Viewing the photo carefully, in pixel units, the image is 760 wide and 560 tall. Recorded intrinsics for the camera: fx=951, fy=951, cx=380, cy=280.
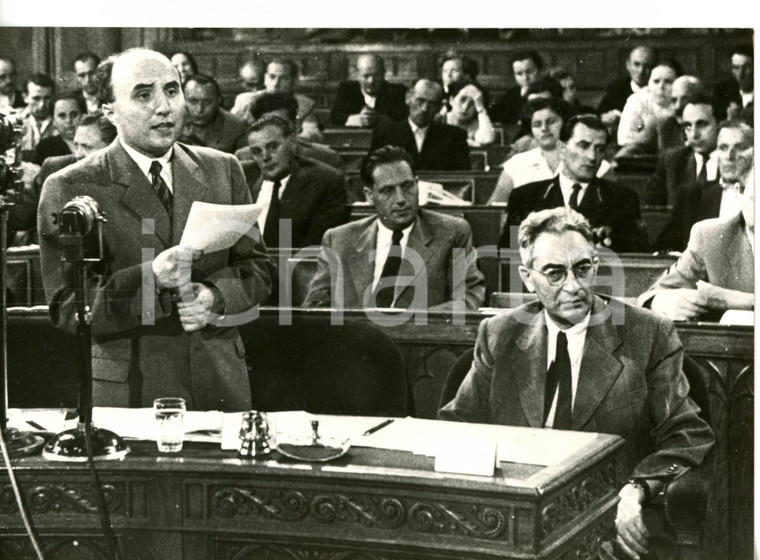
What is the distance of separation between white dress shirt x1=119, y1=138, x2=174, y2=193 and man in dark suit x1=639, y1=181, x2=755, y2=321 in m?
1.56

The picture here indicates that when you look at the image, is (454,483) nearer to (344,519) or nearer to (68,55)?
(344,519)

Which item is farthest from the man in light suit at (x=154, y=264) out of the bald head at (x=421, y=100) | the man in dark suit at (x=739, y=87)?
the man in dark suit at (x=739, y=87)

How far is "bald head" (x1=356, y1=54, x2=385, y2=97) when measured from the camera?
9.87 feet

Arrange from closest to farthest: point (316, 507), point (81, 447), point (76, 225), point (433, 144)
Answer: point (316, 507)
point (81, 447)
point (76, 225)
point (433, 144)

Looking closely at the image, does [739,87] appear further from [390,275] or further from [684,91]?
[390,275]

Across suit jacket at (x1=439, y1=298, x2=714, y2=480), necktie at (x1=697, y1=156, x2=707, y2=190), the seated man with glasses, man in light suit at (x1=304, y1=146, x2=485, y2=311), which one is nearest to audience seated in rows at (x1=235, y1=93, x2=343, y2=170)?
man in light suit at (x1=304, y1=146, x2=485, y2=311)

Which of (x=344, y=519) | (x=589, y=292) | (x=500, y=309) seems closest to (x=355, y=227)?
(x=500, y=309)

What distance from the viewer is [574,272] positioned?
9.83ft

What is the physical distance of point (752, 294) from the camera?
300 cm

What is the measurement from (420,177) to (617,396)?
0.93 meters

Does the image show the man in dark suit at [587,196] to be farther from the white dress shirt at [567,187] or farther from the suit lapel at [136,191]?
the suit lapel at [136,191]

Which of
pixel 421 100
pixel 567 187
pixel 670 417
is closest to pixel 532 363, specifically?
pixel 670 417

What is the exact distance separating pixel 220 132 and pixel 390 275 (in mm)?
718

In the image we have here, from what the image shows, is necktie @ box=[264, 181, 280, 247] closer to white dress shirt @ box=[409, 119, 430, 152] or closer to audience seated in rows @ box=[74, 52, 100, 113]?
white dress shirt @ box=[409, 119, 430, 152]
